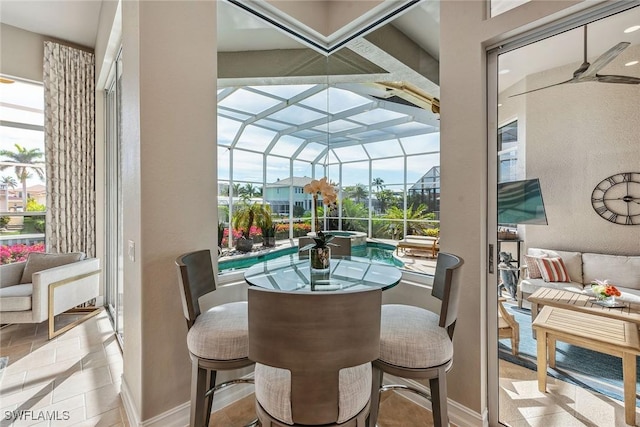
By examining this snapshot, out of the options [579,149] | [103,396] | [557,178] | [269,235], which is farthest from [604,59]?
[103,396]

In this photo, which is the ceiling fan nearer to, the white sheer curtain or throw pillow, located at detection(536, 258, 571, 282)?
throw pillow, located at detection(536, 258, 571, 282)

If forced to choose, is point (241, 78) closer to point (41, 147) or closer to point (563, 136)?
point (563, 136)

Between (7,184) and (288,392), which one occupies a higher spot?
(7,184)

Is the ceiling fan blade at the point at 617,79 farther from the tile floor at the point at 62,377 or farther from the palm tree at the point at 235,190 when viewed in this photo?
the tile floor at the point at 62,377

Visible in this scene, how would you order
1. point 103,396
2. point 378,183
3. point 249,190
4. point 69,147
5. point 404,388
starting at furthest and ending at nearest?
point 69,147
point 378,183
point 249,190
point 103,396
point 404,388

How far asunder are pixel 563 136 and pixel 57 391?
366cm

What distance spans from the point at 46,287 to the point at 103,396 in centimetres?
149

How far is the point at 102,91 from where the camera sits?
3936 millimetres

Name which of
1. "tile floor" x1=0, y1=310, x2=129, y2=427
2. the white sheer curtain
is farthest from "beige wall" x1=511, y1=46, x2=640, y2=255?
the white sheer curtain

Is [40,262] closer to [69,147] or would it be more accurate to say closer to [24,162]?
[24,162]

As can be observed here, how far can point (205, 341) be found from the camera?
1.42 meters

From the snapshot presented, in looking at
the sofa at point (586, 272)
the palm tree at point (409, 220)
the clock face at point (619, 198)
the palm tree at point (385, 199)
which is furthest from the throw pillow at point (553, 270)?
the palm tree at point (385, 199)

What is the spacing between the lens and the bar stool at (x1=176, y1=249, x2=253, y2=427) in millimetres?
1410

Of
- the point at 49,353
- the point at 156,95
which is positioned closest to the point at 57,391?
the point at 49,353
